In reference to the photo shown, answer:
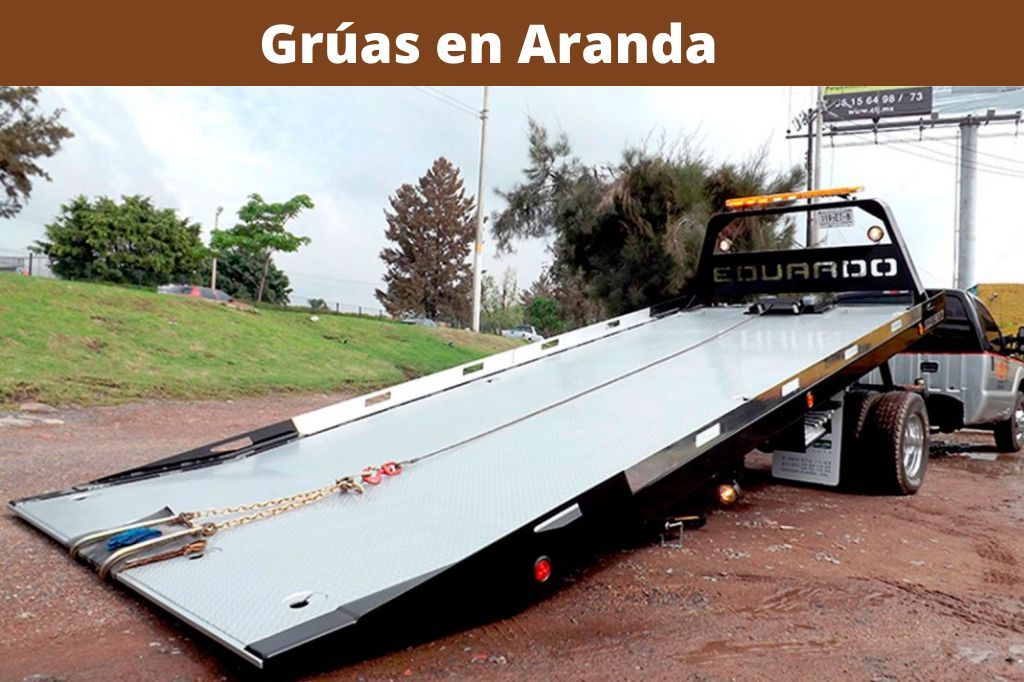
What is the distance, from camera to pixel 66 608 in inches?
125

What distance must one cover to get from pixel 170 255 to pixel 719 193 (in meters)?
43.9

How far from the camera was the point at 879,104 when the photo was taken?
43.2 metres

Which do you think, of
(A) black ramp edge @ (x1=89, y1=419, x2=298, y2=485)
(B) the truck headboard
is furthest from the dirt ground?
(B) the truck headboard

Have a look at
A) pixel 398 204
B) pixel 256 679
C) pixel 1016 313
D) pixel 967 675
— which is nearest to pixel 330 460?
pixel 256 679

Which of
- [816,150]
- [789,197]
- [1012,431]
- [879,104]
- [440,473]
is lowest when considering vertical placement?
[1012,431]

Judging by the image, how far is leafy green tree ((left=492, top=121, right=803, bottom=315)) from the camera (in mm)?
15578

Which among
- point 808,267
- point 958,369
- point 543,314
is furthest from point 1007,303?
point 543,314

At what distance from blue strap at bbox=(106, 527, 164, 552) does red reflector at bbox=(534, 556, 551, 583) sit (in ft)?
5.66

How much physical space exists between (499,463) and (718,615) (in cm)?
123

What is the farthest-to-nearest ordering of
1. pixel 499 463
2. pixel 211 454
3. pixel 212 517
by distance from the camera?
pixel 211 454, pixel 499 463, pixel 212 517

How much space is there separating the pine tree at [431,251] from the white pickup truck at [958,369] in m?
50.9

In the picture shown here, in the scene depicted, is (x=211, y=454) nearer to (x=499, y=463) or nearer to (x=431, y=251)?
(x=499, y=463)

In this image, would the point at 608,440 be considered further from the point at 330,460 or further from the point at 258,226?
the point at 258,226

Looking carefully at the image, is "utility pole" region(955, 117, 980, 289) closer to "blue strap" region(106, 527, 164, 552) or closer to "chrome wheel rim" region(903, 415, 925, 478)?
"chrome wheel rim" region(903, 415, 925, 478)
